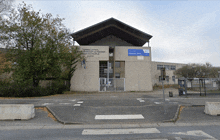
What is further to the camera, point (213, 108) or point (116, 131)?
point (213, 108)

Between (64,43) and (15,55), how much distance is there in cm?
612

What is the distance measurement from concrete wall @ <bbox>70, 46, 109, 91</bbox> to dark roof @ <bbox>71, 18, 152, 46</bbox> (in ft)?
8.44

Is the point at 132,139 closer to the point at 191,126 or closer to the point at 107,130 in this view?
the point at 107,130

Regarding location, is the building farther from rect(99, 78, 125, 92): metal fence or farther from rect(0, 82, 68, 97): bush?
rect(0, 82, 68, 97): bush

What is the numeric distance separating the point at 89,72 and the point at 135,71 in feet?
23.6

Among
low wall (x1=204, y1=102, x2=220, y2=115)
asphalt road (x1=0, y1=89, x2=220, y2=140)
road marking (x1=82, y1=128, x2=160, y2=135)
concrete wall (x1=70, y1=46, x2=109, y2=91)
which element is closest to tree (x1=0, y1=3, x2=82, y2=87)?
concrete wall (x1=70, y1=46, x2=109, y2=91)

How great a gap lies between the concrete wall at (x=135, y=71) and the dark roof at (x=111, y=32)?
3425 millimetres

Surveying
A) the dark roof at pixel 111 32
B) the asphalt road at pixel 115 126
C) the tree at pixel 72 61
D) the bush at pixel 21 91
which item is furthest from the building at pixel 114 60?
the asphalt road at pixel 115 126

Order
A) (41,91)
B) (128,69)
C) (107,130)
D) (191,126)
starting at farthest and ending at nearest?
(128,69) < (41,91) < (191,126) < (107,130)

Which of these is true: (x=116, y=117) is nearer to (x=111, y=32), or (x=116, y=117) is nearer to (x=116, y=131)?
(x=116, y=131)

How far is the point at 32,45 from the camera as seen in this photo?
1761 cm

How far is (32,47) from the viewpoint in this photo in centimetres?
1745

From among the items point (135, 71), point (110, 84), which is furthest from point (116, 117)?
point (135, 71)

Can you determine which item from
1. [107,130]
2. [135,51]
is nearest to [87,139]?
[107,130]
